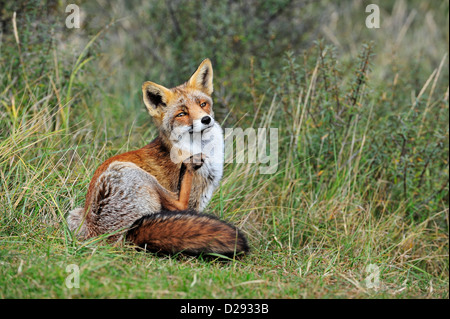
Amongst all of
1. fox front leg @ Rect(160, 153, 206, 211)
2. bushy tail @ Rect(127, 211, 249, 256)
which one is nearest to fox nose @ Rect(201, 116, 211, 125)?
fox front leg @ Rect(160, 153, 206, 211)

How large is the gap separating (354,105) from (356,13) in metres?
6.93

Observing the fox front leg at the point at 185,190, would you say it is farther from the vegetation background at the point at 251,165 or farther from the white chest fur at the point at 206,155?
the vegetation background at the point at 251,165

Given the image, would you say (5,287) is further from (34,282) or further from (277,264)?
(277,264)

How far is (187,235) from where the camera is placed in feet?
13.3

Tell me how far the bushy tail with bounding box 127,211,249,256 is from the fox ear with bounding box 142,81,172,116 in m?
1.11

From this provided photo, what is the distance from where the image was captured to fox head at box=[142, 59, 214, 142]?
4461 millimetres

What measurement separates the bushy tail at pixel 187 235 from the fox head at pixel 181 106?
0.83m

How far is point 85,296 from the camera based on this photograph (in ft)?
10.7

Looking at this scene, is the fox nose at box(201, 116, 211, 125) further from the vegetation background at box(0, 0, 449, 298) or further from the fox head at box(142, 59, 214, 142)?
the vegetation background at box(0, 0, 449, 298)

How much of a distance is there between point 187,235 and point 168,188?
672 millimetres

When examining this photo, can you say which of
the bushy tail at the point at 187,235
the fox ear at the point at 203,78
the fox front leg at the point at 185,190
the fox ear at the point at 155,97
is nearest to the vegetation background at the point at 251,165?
the bushy tail at the point at 187,235

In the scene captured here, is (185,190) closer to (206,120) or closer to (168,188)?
(168,188)

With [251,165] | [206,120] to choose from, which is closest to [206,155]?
[206,120]

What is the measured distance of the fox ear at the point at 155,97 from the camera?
461cm
